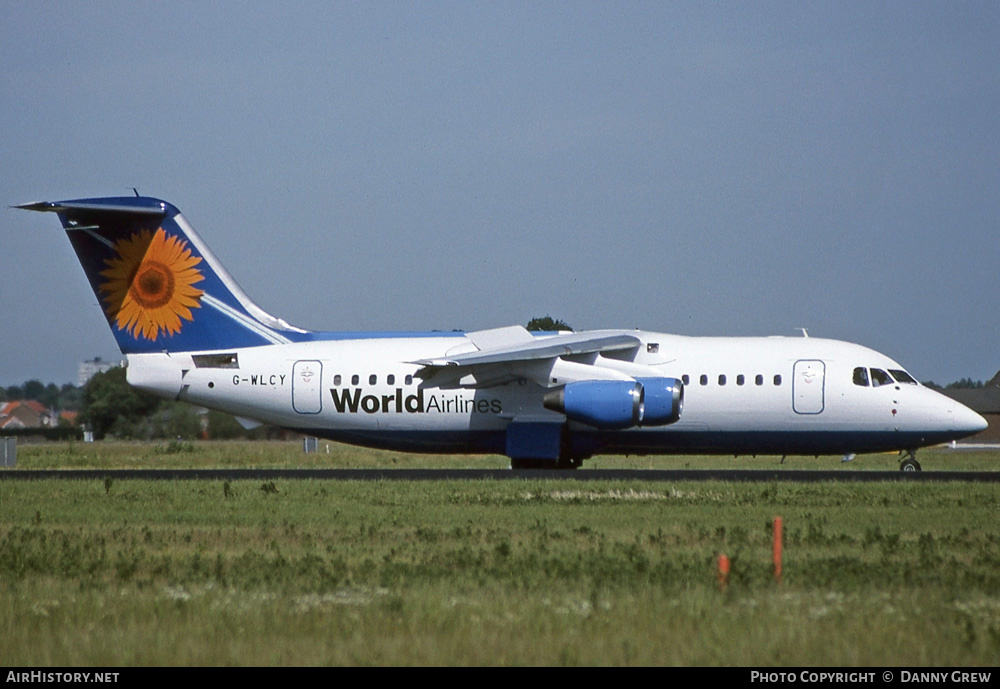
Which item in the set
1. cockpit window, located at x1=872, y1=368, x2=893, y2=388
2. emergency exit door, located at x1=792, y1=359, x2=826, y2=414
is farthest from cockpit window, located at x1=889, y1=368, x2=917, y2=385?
emergency exit door, located at x1=792, y1=359, x2=826, y2=414

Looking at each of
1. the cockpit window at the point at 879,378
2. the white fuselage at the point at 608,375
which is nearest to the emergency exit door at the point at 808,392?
the white fuselage at the point at 608,375

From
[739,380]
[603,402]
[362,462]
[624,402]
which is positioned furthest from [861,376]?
[362,462]

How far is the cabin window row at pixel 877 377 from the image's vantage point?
30.7 meters

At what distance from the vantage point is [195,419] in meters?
58.5

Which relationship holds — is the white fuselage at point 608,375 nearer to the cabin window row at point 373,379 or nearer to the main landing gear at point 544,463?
the cabin window row at point 373,379

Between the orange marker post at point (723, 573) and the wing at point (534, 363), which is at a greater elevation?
the wing at point (534, 363)

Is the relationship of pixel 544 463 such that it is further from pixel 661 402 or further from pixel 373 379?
pixel 373 379

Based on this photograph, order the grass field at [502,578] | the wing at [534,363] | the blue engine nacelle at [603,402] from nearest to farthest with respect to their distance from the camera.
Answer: the grass field at [502,578] → the blue engine nacelle at [603,402] → the wing at [534,363]

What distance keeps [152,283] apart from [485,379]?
9149 millimetres

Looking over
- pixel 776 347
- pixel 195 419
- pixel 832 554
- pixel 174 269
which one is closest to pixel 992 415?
pixel 195 419

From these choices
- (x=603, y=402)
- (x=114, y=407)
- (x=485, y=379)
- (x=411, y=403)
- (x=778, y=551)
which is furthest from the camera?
(x=114, y=407)

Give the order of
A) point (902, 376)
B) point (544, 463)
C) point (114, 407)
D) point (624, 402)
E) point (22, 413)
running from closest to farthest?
point (624, 402) → point (902, 376) → point (544, 463) → point (114, 407) → point (22, 413)

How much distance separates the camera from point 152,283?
3303 cm

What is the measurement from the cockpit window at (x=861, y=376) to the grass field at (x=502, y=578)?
6.41 meters
